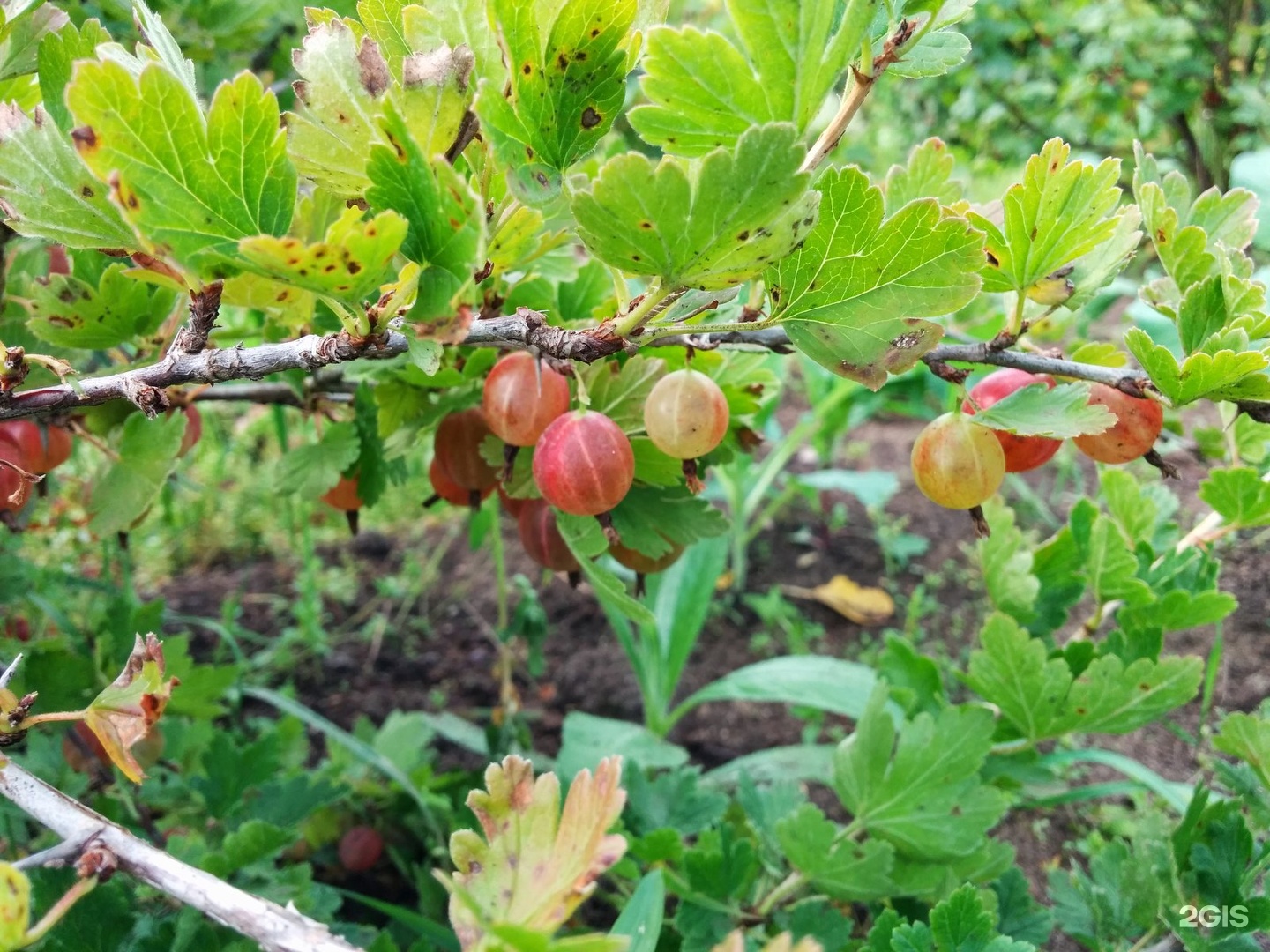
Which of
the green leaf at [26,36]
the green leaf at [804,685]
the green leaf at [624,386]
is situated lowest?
the green leaf at [804,685]

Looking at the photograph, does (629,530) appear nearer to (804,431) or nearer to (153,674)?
(153,674)

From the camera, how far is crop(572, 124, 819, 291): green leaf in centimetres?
44

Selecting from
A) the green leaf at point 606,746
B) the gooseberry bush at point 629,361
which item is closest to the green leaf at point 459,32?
the gooseberry bush at point 629,361

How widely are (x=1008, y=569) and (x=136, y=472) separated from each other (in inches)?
35.0

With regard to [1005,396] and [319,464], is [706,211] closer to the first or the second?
[1005,396]

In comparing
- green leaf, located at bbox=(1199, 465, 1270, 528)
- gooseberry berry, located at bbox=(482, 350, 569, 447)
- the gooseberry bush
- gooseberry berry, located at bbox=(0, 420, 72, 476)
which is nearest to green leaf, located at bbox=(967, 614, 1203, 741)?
the gooseberry bush

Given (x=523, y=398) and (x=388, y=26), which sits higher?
(x=388, y=26)

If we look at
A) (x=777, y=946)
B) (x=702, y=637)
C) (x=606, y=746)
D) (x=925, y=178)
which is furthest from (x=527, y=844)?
(x=702, y=637)

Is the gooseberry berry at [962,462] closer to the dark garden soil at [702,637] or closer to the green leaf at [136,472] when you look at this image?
the green leaf at [136,472]

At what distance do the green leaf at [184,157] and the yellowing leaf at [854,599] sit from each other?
1.64 meters

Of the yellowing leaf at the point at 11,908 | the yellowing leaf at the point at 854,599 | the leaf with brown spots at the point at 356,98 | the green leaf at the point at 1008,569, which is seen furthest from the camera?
the yellowing leaf at the point at 854,599

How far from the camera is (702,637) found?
6.27ft

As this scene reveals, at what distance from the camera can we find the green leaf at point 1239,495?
766 mm

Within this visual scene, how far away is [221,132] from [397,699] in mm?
1425
